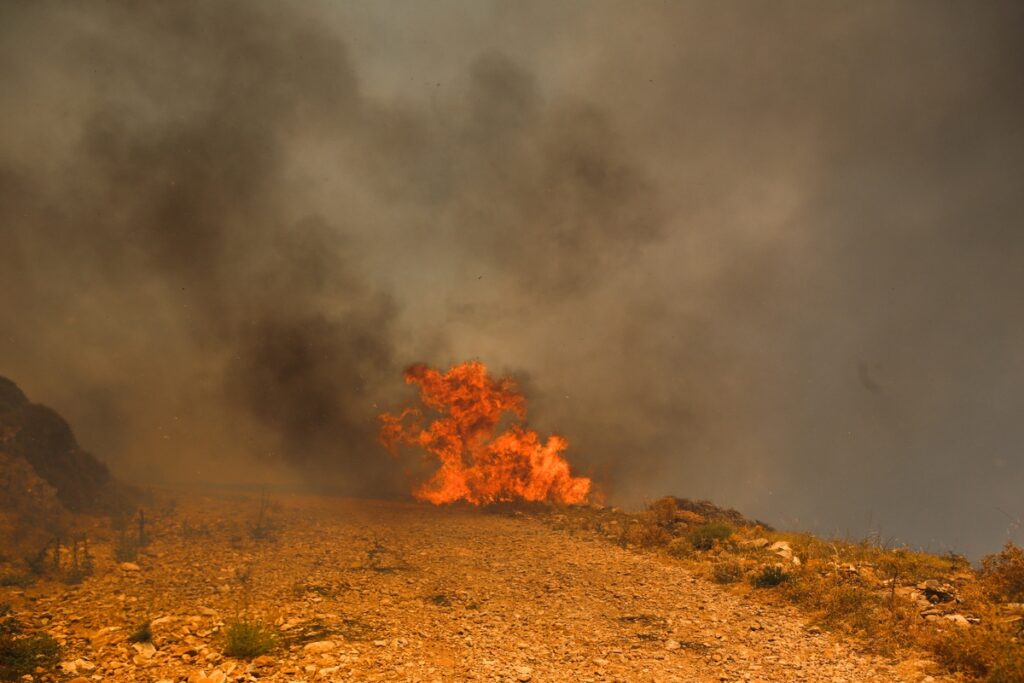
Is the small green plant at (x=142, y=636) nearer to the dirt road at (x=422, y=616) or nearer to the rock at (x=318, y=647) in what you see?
the dirt road at (x=422, y=616)

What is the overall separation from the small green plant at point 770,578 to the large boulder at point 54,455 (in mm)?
21078

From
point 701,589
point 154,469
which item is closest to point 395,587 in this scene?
point 701,589

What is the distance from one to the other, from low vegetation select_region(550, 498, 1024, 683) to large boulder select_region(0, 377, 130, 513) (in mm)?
18851

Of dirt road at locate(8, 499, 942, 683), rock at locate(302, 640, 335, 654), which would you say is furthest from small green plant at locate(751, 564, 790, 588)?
rock at locate(302, 640, 335, 654)

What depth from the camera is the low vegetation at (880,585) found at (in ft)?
27.8

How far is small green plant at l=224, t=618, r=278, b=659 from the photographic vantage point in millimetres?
7770

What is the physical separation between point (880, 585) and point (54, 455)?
26.7 m

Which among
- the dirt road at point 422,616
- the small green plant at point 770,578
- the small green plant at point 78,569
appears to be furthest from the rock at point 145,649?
the small green plant at point 770,578

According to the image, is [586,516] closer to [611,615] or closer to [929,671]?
[611,615]

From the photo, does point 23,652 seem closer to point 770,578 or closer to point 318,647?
point 318,647

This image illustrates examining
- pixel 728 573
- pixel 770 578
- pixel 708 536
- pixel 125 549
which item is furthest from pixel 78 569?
pixel 708 536

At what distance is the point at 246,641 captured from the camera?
7891 millimetres

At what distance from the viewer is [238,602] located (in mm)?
10312

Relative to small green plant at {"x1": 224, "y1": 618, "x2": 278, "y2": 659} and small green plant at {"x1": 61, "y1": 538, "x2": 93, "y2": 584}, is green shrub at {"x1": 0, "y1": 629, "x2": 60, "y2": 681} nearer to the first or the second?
small green plant at {"x1": 224, "y1": 618, "x2": 278, "y2": 659}
